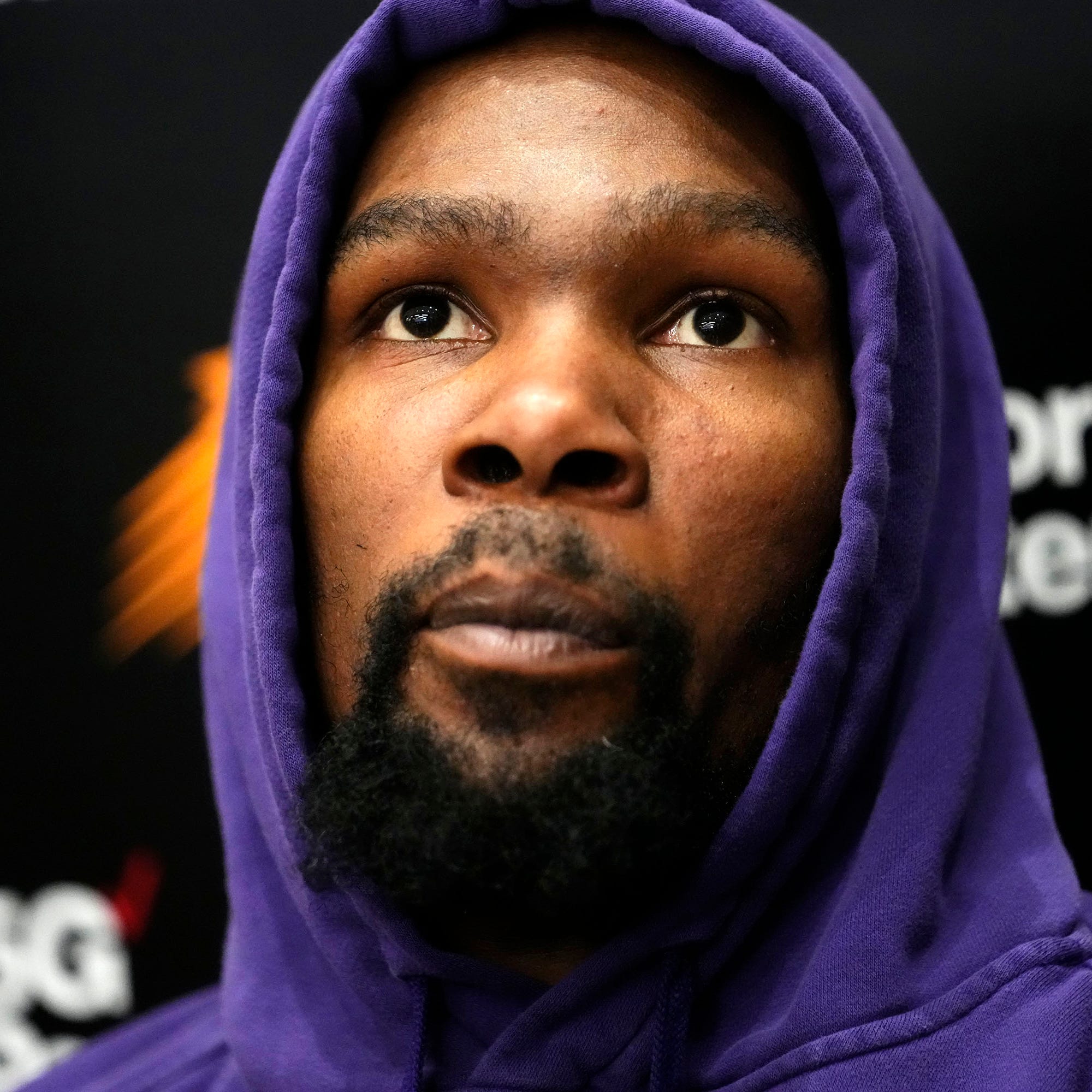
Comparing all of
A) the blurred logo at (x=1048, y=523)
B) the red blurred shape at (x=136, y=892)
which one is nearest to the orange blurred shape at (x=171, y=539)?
the red blurred shape at (x=136, y=892)

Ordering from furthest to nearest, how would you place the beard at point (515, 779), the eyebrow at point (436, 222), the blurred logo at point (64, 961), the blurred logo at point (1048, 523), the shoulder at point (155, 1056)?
the blurred logo at point (64, 961)
the blurred logo at point (1048, 523)
the shoulder at point (155, 1056)
the eyebrow at point (436, 222)
the beard at point (515, 779)

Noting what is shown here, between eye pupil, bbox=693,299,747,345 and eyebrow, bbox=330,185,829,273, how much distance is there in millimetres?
54

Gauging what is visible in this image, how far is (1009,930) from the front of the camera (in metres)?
0.80

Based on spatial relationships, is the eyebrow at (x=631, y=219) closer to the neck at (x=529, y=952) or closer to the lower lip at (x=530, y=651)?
the lower lip at (x=530, y=651)

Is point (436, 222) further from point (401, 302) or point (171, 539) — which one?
point (171, 539)

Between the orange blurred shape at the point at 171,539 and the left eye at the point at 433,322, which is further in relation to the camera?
the orange blurred shape at the point at 171,539

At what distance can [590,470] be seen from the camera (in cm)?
79

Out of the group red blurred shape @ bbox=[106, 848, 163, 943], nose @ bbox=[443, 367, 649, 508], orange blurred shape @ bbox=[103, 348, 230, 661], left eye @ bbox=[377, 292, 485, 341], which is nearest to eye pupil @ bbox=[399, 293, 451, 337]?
left eye @ bbox=[377, 292, 485, 341]

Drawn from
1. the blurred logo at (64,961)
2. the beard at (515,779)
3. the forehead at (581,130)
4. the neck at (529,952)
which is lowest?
the blurred logo at (64,961)

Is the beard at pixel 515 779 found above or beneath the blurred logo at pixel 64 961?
above

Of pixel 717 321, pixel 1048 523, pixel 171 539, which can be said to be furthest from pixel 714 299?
pixel 171 539

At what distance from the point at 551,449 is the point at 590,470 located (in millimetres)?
39

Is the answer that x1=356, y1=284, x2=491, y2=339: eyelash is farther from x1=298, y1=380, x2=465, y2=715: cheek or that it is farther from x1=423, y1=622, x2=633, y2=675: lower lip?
x1=423, y1=622, x2=633, y2=675: lower lip

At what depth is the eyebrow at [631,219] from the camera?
0.83 m
